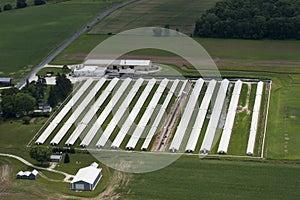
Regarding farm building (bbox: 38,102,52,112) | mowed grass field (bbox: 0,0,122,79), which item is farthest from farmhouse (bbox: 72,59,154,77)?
farm building (bbox: 38,102,52,112)

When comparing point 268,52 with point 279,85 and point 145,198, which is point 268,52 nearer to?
point 279,85

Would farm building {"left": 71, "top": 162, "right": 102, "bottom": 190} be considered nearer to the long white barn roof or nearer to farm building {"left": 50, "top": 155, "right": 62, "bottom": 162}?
farm building {"left": 50, "top": 155, "right": 62, "bottom": 162}

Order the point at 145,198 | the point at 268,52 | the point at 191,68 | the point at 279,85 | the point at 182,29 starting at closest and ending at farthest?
the point at 145,198 < the point at 279,85 < the point at 191,68 < the point at 268,52 < the point at 182,29

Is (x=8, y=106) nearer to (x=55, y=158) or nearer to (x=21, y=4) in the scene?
(x=55, y=158)

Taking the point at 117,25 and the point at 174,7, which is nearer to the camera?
the point at 117,25

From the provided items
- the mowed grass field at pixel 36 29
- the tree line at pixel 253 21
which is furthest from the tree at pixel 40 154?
the tree line at pixel 253 21

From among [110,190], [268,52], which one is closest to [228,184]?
[110,190]

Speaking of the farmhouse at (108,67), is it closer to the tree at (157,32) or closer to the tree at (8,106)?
the tree at (8,106)
